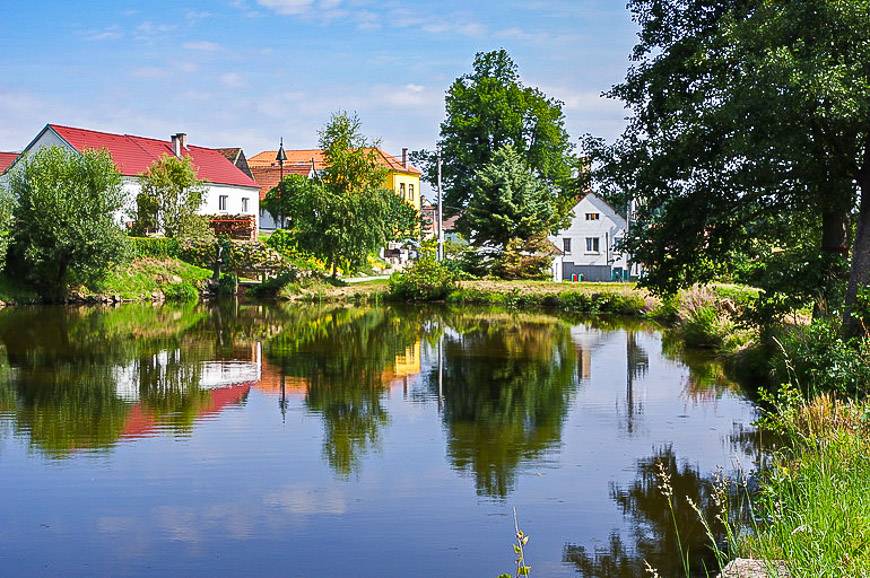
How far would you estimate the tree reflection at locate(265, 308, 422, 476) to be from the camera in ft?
48.6

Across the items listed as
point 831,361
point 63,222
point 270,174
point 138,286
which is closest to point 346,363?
point 831,361

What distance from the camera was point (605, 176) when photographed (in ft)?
72.5

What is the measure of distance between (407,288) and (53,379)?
2727 centimetres

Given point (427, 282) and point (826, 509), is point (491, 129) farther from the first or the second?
point (826, 509)

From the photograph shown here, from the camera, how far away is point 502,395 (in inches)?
730

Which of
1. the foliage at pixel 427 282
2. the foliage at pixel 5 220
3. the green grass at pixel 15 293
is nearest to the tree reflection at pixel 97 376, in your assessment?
the foliage at pixel 5 220

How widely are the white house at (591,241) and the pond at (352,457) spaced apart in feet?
134

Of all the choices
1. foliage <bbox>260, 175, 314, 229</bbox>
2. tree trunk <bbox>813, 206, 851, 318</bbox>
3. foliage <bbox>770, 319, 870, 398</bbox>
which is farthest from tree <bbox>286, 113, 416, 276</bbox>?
foliage <bbox>770, 319, 870, 398</bbox>

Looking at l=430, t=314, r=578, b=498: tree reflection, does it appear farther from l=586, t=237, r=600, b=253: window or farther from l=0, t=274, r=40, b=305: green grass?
l=586, t=237, r=600, b=253: window

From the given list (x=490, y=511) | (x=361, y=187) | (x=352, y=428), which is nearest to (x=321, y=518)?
(x=490, y=511)

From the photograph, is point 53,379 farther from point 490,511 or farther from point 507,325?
point 507,325

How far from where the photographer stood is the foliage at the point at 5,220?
40812 millimetres

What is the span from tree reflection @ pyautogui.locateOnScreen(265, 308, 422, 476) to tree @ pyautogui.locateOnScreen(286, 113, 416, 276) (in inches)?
300

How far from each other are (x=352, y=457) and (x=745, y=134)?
8.64m
